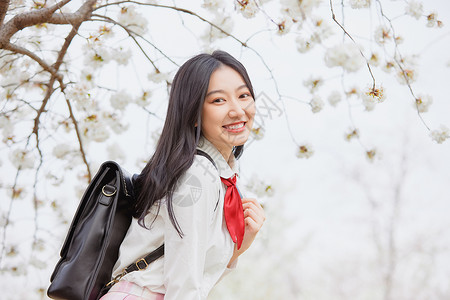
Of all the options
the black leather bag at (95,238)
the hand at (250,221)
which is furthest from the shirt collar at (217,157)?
the black leather bag at (95,238)

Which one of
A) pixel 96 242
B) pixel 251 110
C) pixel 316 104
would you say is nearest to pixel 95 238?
pixel 96 242

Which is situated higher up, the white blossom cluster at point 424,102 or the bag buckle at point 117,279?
the white blossom cluster at point 424,102

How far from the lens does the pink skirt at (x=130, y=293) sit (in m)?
1.01

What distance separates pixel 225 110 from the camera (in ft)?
3.78

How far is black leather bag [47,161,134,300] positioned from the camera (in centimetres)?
99

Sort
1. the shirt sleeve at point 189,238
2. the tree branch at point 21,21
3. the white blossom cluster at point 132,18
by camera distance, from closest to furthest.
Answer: the shirt sleeve at point 189,238 < the tree branch at point 21,21 < the white blossom cluster at point 132,18

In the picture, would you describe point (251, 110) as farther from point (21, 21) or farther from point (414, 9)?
point (414, 9)

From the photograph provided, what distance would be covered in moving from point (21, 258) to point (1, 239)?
0.28 m

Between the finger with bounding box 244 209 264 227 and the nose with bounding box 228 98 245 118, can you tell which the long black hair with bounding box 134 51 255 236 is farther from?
the finger with bounding box 244 209 264 227

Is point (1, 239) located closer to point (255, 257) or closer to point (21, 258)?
point (21, 258)

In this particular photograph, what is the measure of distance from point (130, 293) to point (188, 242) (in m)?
0.20

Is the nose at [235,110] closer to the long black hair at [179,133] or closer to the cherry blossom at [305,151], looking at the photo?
the long black hair at [179,133]

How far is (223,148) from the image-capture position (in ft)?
3.99

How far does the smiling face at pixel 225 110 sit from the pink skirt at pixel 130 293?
0.41 meters
